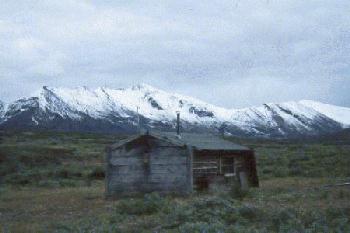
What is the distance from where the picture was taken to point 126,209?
61.1ft

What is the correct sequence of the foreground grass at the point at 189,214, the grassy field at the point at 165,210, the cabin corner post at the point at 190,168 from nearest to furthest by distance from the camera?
the foreground grass at the point at 189,214, the grassy field at the point at 165,210, the cabin corner post at the point at 190,168

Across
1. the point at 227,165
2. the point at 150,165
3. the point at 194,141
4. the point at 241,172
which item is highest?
the point at 194,141

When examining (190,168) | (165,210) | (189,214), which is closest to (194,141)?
(190,168)

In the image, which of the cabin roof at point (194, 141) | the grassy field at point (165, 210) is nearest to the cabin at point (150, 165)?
the cabin roof at point (194, 141)

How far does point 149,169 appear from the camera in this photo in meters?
25.7

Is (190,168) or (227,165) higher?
(227,165)

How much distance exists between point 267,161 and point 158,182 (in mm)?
25650

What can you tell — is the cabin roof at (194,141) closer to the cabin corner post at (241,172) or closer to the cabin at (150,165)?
the cabin at (150,165)

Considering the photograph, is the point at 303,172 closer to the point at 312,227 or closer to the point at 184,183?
the point at 184,183

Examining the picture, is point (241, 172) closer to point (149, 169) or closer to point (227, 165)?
point (227, 165)

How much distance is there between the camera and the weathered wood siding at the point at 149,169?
83.7 feet

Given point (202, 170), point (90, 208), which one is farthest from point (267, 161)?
point (90, 208)

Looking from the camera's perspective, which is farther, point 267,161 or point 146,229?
point 267,161

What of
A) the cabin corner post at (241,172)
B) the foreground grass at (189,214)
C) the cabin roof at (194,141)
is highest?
the cabin roof at (194,141)
